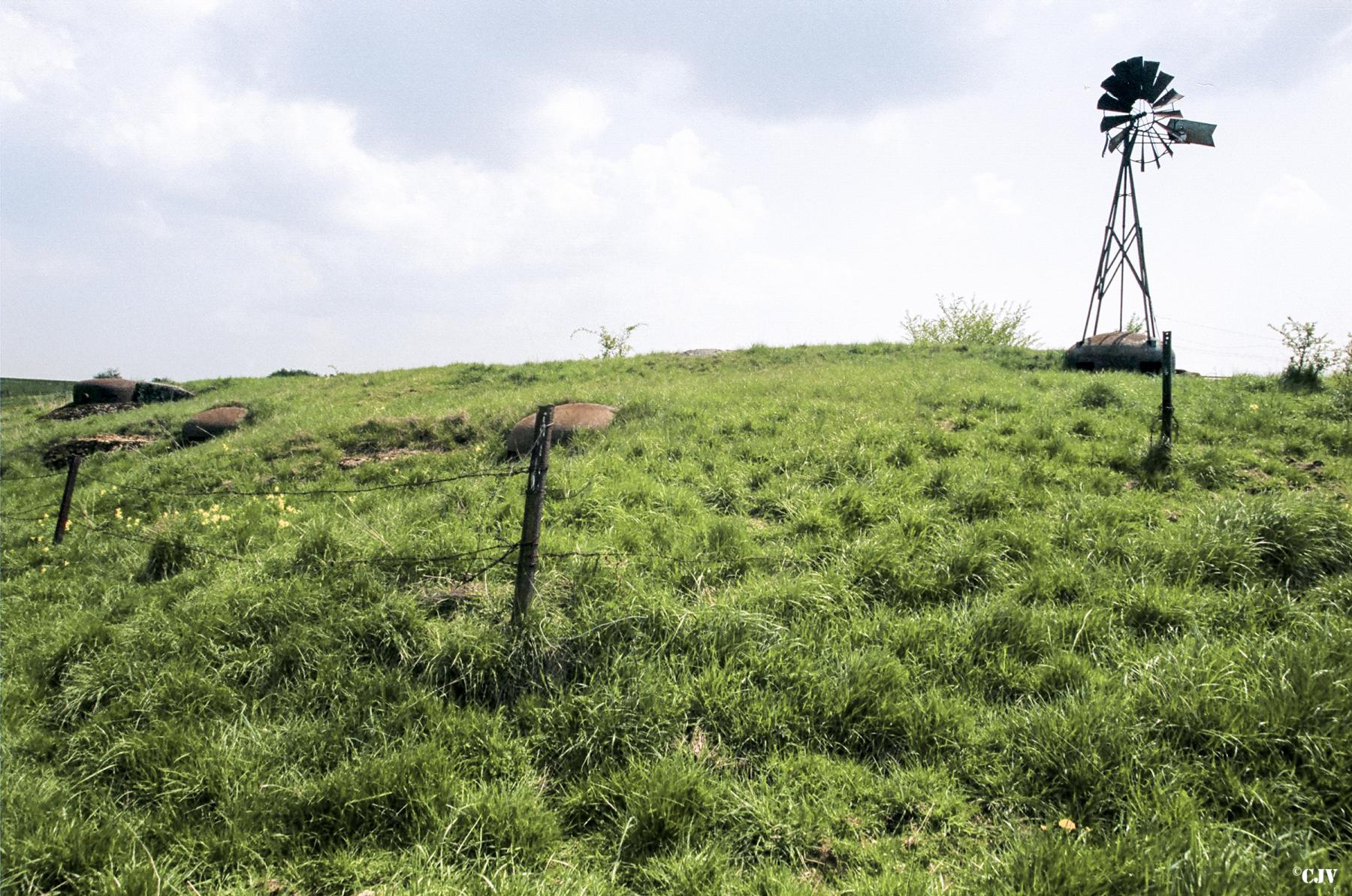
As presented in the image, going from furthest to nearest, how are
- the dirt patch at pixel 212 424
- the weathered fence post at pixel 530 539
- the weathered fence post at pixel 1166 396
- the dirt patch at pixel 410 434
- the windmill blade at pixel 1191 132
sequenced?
1. the windmill blade at pixel 1191 132
2. the dirt patch at pixel 212 424
3. the dirt patch at pixel 410 434
4. the weathered fence post at pixel 1166 396
5. the weathered fence post at pixel 530 539

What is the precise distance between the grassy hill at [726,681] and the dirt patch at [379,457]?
221 cm

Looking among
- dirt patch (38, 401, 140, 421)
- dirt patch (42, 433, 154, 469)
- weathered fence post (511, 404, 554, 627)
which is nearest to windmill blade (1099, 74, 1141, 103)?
weathered fence post (511, 404, 554, 627)

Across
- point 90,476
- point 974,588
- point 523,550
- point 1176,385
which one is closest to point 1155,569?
point 974,588

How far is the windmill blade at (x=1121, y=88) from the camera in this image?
16484 millimetres

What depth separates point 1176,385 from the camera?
11.7 m

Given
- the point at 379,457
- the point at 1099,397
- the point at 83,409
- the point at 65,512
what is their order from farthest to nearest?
the point at 83,409, the point at 379,457, the point at 1099,397, the point at 65,512

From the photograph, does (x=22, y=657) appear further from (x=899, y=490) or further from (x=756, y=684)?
(x=899, y=490)

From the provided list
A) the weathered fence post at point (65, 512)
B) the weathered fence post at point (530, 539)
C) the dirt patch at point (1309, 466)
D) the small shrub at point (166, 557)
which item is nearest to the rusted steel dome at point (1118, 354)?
the dirt patch at point (1309, 466)

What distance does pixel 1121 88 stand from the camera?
54.4 ft

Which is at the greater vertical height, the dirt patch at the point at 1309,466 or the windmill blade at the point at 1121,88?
the windmill blade at the point at 1121,88

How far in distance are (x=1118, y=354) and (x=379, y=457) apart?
1583cm

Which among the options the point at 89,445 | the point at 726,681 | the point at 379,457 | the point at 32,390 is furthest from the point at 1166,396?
the point at 32,390

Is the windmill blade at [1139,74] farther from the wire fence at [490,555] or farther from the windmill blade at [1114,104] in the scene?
the wire fence at [490,555]

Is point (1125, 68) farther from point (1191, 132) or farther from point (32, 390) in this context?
point (32, 390)
